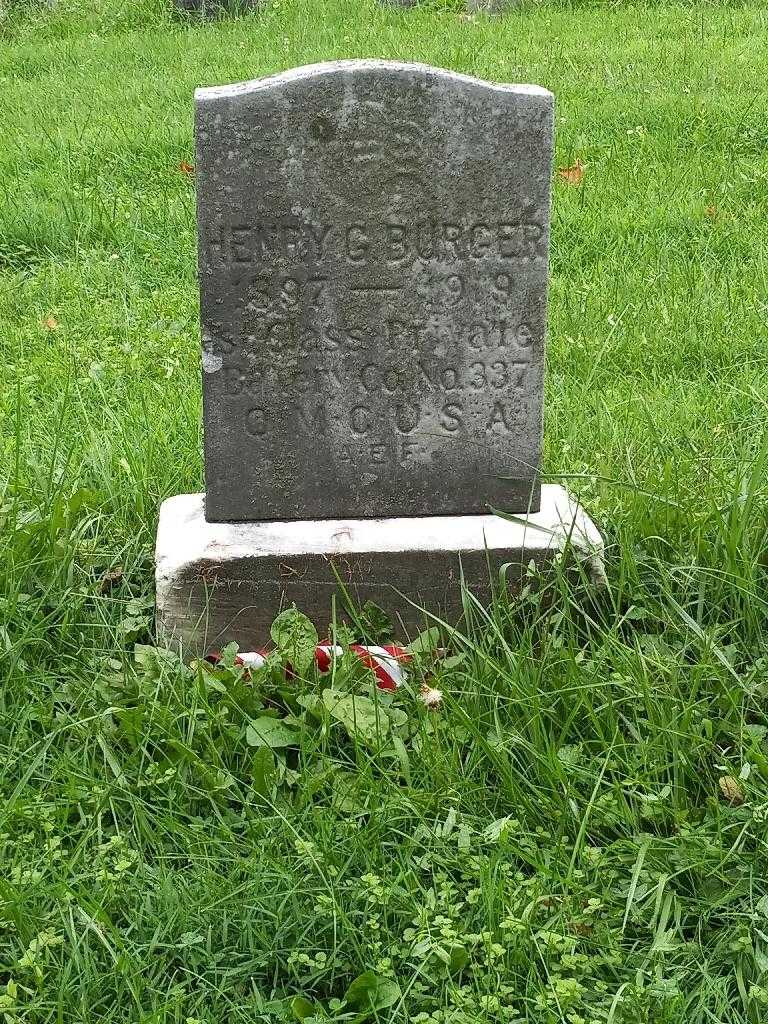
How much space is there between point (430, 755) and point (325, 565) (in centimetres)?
60

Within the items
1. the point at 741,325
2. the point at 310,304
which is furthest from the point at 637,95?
the point at 310,304

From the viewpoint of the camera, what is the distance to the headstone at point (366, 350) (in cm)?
259

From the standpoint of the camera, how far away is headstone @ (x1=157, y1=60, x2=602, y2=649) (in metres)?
2.59

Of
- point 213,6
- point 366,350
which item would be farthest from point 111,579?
point 213,6

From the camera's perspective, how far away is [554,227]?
5.04 m

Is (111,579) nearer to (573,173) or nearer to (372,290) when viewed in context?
(372,290)

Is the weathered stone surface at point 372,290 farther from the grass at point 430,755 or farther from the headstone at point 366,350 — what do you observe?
the grass at point 430,755

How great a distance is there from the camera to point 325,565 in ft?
9.27

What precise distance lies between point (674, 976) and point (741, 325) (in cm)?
273

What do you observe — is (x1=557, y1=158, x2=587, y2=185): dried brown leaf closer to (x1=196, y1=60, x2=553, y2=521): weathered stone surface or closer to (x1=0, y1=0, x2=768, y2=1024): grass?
(x1=0, y1=0, x2=768, y2=1024): grass

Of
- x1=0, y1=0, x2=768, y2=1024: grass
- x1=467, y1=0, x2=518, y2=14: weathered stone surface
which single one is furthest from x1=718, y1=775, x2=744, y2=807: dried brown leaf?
x1=467, y1=0, x2=518, y2=14: weathered stone surface

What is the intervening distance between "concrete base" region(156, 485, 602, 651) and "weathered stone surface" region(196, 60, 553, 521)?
0.07 metres

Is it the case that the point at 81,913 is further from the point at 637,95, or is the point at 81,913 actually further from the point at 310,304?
the point at 637,95

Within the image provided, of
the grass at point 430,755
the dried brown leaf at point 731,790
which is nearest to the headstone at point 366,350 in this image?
the grass at point 430,755
